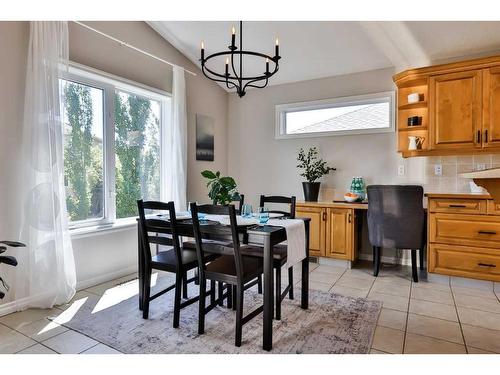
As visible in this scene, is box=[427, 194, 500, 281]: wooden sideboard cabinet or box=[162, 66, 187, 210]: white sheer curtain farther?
box=[162, 66, 187, 210]: white sheer curtain

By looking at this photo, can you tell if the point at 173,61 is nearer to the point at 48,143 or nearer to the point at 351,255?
the point at 48,143

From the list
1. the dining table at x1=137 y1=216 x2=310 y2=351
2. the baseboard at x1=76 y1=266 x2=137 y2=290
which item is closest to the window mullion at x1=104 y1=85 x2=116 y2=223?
the baseboard at x1=76 y1=266 x2=137 y2=290

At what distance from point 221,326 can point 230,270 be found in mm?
459

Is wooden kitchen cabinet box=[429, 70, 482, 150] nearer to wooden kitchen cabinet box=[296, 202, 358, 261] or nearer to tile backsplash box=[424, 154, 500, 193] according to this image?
tile backsplash box=[424, 154, 500, 193]

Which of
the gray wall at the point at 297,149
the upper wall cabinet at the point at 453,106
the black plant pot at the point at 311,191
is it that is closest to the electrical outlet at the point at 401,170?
the gray wall at the point at 297,149

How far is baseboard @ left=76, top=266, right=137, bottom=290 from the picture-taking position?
3143mm

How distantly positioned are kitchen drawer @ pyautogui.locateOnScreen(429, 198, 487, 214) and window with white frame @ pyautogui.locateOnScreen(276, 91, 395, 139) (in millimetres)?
1156

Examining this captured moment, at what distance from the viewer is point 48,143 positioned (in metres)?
2.71

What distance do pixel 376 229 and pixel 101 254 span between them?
294cm

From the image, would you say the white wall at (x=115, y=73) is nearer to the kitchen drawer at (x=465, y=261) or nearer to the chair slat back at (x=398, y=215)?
the chair slat back at (x=398, y=215)

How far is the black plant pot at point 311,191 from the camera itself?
167 inches

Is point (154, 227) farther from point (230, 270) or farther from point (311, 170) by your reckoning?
point (311, 170)
